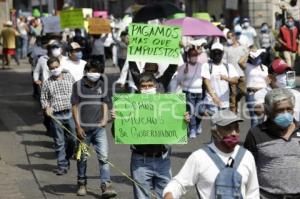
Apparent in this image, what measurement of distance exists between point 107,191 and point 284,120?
3721mm

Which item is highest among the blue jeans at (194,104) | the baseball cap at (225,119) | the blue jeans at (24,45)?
the baseball cap at (225,119)

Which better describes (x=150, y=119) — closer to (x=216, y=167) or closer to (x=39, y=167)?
(x=216, y=167)

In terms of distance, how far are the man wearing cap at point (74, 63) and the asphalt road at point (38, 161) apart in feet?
4.01

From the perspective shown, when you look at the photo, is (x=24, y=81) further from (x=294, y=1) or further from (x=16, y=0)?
(x=16, y=0)

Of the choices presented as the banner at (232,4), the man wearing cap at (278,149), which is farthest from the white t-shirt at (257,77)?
the banner at (232,4)

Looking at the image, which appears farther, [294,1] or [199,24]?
[294,1]

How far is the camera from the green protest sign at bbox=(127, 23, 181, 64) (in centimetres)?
820

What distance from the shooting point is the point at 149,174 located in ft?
22.3

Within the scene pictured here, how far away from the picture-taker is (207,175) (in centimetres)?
488

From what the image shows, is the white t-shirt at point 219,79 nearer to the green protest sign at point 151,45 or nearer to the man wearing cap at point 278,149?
the green protest sign at point 151,45

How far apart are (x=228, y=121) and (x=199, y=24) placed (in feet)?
34.1

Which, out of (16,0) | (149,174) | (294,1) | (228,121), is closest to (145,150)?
(149,174)

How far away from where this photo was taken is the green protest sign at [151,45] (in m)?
8.20

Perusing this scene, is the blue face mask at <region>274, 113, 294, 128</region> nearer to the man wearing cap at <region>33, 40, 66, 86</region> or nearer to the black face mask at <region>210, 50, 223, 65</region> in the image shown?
the black face mask at <region>210, 50, 223, 65</region>
